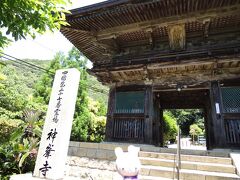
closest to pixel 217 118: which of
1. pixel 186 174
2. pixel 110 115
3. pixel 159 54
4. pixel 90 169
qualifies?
pixel 186 174

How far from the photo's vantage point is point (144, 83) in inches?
327

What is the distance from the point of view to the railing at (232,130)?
645 centimetres

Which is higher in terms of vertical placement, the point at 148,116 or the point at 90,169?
the point at 148,116

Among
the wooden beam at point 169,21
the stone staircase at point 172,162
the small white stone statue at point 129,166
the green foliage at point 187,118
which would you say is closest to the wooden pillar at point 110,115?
the stone staircase at point 172,162

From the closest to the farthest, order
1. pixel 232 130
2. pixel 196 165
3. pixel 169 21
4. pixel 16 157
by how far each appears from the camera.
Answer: pixel 196 165
pixel 16 157
pixel 232 130
pixel 169 21

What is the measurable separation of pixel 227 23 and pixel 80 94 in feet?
71.5

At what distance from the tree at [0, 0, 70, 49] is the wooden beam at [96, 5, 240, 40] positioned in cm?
401

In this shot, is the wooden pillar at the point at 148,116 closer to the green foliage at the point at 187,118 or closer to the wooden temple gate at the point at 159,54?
the wooden temple gate at the point at 159,54

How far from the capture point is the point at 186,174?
443 centimetres

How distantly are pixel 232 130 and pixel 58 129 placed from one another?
19.4 feet

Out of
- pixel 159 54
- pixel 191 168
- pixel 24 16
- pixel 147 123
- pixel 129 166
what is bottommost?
pixel 191 168

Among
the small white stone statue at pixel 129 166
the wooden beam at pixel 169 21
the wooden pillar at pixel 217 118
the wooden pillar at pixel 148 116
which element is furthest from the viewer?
the wooden pillar at pixel 148 116

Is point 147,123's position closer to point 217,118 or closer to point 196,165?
point 217,118

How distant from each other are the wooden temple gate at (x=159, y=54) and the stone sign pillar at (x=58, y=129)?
3585mm
